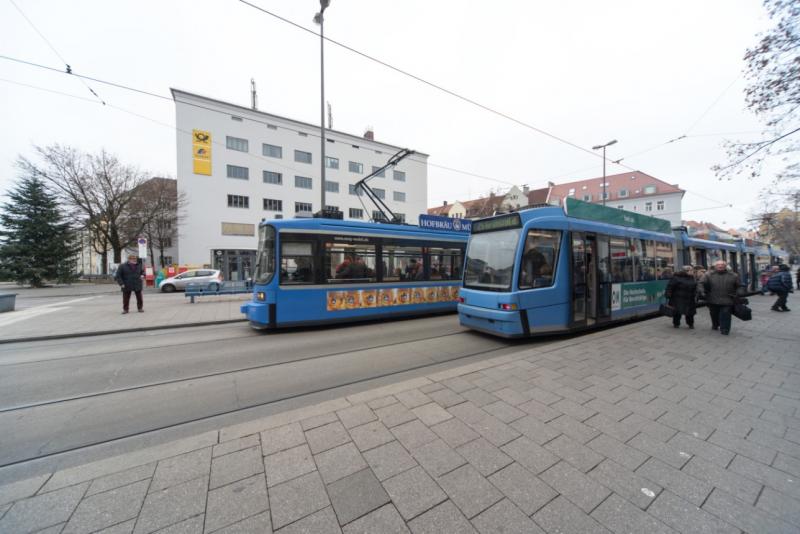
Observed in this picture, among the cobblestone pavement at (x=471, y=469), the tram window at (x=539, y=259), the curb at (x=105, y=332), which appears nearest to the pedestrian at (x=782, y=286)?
the cobblestone pavement at (x=471, y=469)

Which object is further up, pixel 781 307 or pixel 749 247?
pixel 749 247

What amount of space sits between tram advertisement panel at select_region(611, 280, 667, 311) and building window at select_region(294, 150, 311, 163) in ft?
108

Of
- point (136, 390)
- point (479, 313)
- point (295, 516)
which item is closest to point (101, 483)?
point (295, 516)

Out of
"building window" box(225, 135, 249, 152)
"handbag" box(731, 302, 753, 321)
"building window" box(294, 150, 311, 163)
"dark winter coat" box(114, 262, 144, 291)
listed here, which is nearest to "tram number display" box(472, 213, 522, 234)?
"handbag" box(731, 302, 753, 321)

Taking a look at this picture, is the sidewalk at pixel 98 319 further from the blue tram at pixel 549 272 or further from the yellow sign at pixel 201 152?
the yellow sign at pixel 201 152

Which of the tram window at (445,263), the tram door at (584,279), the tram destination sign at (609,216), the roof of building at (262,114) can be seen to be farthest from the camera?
the roof of building at (262,114)

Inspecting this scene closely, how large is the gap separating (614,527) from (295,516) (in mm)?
1932

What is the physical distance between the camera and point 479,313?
6.14m

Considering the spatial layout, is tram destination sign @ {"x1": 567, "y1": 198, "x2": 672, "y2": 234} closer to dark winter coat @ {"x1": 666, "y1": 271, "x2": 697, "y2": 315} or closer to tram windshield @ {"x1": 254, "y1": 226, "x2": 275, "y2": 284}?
dark winter coat @ {"x1": 666, "y1": 271, "x2": 697, "y2": 315}

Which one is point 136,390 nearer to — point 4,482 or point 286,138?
point 4,482

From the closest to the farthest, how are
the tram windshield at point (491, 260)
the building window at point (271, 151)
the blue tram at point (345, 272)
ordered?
the tram windshield at point (491, 260) → the blue tram at point (345, 272) → the building window at point (271, 151)

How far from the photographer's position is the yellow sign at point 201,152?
26.7 metres

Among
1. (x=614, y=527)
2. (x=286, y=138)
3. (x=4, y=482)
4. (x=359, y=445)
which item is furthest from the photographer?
(x=286, y=138)

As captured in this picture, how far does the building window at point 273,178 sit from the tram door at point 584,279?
31170 mm
